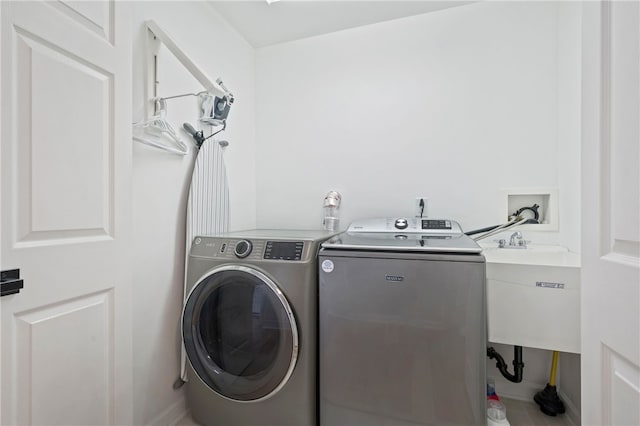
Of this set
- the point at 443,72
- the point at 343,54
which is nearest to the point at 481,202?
the point at 443,72

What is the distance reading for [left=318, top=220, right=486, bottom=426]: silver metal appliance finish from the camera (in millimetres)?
1119

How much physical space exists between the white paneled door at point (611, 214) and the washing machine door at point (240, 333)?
99 cm

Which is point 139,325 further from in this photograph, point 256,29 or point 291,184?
point 256,29

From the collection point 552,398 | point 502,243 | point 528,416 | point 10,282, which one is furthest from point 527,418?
point 10,282

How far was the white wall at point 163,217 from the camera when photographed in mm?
1341

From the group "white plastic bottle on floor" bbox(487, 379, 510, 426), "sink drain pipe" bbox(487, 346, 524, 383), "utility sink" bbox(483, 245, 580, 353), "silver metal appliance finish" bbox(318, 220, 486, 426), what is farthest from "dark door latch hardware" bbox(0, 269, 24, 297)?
"sink drain pipe" bbox(487, 346, 524, 383)

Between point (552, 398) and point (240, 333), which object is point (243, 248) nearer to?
point (240, 333)

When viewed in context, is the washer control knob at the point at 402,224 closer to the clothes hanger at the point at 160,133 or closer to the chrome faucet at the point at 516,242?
the chrome faucet at the point at 516,242

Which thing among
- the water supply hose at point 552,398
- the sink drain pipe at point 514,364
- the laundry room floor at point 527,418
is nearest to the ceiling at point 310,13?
the sink drain pipe at point 514,364

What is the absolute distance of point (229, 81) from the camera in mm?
2045

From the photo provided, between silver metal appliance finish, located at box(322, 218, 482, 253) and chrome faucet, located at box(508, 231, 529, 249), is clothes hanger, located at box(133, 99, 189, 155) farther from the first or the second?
chrome faucet, located at box(508, 231, 529, 249)

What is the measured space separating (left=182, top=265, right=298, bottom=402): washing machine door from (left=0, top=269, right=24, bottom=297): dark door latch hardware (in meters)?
0.67

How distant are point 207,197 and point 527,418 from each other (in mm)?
2156

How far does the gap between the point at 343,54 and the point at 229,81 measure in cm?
86
